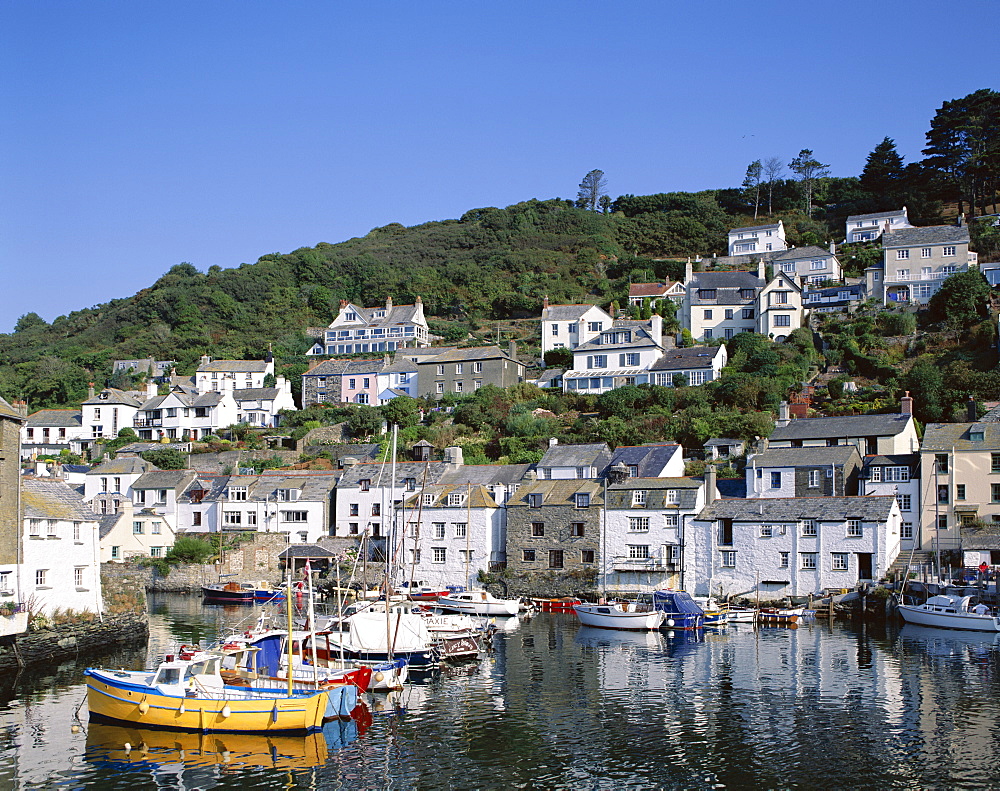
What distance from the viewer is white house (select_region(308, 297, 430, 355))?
365 feet

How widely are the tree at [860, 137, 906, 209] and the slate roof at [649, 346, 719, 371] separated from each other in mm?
63944

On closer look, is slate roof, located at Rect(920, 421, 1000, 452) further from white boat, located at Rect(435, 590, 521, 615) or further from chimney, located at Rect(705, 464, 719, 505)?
white boat, located at Rect(435, 590, 521, 615)

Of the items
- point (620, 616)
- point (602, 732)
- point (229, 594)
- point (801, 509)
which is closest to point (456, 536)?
point (229, 594)

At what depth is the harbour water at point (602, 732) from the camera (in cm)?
2550

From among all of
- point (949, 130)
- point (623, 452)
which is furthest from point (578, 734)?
point (949, 130)

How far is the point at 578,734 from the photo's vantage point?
1158 inches

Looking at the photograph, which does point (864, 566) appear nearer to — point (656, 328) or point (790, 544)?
point (790, 544)

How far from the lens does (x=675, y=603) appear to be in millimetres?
52094

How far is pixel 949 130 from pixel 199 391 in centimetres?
10178

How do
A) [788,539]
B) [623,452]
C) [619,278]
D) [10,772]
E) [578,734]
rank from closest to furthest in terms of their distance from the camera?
[10,772] → [578,734] → [788,539] → [623,452] → [619,278]

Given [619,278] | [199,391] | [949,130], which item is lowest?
[199,391]

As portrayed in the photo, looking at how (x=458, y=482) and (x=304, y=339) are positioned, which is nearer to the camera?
(x=458, y=482)

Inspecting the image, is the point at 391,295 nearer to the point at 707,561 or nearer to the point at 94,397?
the point at 94,397

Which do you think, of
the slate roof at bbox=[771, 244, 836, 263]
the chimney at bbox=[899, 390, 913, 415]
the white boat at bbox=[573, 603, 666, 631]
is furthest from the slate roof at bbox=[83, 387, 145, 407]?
the chimney at bbox=[899, 390, 913, 415]
